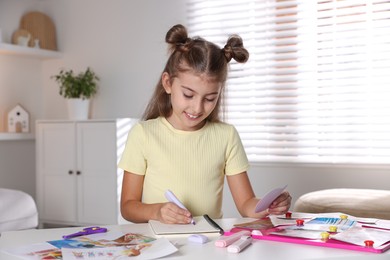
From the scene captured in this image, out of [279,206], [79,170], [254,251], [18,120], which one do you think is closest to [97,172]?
[79,170]

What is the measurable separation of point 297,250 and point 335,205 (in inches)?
65.3

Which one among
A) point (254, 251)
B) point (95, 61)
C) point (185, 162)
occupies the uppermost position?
point (95, 61)

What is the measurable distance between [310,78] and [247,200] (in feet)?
6.58

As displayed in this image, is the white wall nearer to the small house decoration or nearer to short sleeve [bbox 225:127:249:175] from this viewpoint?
Result: the small house decoration

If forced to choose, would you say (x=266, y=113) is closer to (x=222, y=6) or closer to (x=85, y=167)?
(x=222, y=6)

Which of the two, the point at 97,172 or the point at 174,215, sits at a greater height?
the point at 174,215

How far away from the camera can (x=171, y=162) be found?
5.84 feet

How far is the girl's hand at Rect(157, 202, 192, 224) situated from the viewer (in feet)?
4.47

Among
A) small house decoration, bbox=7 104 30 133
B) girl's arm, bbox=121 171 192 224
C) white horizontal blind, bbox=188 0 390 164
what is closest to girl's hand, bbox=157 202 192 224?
girl's arm, bbox=121 171 192 224

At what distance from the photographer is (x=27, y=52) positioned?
432 cm

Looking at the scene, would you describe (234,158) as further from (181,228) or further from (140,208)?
(181,228)

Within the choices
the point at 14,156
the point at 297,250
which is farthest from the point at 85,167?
the point at 297,250

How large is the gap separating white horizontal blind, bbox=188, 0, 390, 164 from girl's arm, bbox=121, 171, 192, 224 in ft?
6.66

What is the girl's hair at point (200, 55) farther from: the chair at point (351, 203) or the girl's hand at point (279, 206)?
the chair at point (351, 203)
